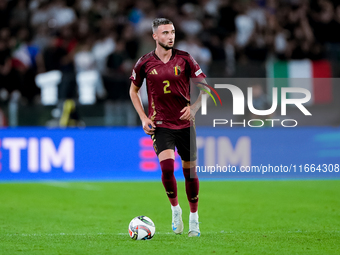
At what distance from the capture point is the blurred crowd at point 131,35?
1330 cm

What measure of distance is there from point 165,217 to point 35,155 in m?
5.21

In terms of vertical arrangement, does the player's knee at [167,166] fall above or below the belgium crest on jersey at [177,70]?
below

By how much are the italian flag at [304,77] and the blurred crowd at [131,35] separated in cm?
68

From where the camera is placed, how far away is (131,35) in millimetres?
14508

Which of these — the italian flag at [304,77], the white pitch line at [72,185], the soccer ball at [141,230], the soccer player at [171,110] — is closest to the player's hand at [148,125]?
the soccer player at [171,110]

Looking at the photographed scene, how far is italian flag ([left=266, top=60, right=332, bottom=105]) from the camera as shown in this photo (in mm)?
12211

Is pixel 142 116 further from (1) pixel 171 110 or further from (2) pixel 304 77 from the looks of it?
(2) pixel 304 77

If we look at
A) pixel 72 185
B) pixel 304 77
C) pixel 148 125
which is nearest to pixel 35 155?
pixel 72 185

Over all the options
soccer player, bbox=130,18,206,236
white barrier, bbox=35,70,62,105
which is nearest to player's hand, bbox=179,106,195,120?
soccer player, bbox=130,18,206,236

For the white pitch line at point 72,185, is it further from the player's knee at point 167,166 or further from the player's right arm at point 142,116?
the player's knee at point 167,166

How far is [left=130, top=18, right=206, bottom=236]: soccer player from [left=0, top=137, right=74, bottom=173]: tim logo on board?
6371 millimetres

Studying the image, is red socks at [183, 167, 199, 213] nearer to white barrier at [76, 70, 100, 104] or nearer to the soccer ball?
the soccer ball

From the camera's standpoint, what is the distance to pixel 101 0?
16078mm

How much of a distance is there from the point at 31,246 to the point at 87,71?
7503mm
